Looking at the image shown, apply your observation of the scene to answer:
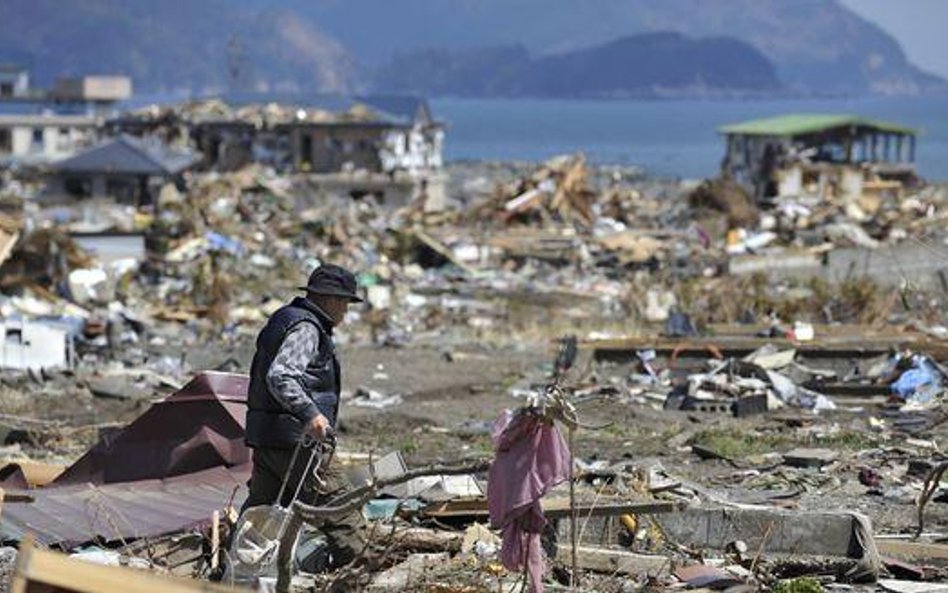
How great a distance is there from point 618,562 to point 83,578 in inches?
158

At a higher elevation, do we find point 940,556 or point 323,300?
point 323,300

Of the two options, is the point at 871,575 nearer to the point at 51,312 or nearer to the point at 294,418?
the point at 294,418

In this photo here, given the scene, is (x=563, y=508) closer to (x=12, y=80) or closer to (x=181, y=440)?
(x=181, y=440)

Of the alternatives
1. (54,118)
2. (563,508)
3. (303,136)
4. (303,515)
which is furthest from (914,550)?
(54,118)

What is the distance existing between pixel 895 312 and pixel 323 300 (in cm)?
1643

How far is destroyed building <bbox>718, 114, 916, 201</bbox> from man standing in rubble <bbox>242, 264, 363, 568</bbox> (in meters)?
37.0

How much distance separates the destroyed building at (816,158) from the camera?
149 ft

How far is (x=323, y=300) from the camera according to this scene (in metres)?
8.39

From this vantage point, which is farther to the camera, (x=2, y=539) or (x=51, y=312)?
(x=51, y=312)

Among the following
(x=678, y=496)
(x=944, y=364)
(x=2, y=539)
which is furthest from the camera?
(x=944, y=364)

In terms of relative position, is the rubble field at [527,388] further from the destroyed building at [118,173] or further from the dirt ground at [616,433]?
the destroyed building at [118,173]

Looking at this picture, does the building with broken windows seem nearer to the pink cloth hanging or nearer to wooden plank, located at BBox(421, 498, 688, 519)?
wooden plank, located at BBox(421, 498, 688, 519)

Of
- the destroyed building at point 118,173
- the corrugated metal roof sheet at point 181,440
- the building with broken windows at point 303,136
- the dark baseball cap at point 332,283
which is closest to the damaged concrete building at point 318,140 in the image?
the building with broken windows at point 303,136

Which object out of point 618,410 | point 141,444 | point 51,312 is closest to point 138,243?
point 51,312
